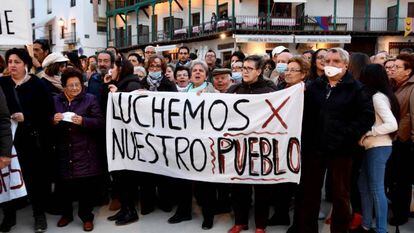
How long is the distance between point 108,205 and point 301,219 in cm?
263

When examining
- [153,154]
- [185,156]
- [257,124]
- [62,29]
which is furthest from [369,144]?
[62,29]

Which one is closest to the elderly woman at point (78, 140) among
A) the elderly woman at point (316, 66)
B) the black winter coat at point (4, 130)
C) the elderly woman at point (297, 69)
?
the black winter coat at point (4, 130)

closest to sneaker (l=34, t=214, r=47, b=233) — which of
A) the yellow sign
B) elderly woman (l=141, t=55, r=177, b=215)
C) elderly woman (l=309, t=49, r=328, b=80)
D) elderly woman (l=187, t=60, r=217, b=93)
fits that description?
elderly woman (l=141, t=55, r=177, b=215)

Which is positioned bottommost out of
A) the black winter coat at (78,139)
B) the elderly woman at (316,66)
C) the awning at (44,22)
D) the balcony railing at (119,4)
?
the black winter coat at (78,139)

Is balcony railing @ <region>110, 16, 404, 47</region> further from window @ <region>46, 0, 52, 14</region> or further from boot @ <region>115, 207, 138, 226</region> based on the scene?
boot @ <region>115, 207, 138, 226</region>

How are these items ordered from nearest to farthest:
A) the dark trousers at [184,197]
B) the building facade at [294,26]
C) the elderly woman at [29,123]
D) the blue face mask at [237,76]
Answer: the elderly woman at [29,123] → the dark trousers at [184,197] → the blue face mask at [237,76] → the building facade at [294,26]

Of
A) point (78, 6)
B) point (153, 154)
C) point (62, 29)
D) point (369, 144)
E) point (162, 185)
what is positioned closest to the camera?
point (369, 144)

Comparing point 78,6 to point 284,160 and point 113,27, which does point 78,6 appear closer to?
point 113,27

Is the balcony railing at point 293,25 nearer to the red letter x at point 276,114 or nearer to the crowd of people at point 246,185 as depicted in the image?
the crowd of people at point 246,185

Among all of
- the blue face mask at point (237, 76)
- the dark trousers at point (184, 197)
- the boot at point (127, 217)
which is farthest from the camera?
the blue face mask at point (237, 76)

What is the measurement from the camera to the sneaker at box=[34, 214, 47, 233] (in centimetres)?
461

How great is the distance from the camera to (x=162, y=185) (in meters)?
5.22

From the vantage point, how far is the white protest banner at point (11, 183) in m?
4.21

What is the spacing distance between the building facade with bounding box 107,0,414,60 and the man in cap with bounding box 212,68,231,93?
71.2ft
